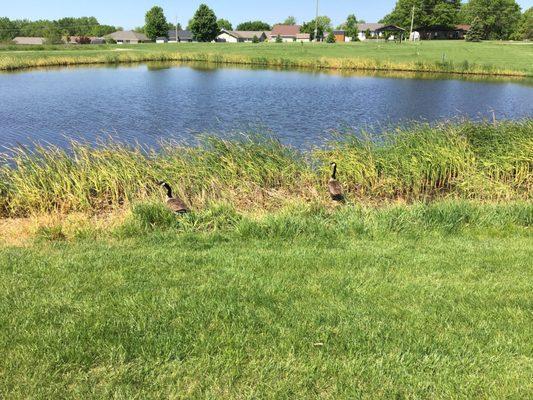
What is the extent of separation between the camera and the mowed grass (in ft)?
11.5

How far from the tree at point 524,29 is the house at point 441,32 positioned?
1120 cm

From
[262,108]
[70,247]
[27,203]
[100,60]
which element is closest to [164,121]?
[262,108]

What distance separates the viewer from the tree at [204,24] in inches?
4338

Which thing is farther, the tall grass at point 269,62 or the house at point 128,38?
the house at point 128,38

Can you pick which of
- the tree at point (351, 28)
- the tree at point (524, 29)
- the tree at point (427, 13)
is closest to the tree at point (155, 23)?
the tree at point (351, 28)

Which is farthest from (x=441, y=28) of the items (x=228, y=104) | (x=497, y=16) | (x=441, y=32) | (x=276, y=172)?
(x=276, y=172)

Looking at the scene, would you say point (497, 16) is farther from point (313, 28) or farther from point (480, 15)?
point (313, 28)

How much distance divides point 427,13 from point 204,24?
175 ft

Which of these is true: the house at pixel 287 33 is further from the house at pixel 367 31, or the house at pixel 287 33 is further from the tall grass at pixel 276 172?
the tall grass at pixel 276 172

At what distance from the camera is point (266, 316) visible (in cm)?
440

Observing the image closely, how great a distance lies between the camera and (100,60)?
6147 cm

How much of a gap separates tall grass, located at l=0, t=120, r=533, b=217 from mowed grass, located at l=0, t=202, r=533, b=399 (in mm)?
2945

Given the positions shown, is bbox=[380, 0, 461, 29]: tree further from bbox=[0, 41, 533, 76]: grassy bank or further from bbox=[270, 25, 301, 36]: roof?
bbox=[0, 41, 533, 76]: grassy bank

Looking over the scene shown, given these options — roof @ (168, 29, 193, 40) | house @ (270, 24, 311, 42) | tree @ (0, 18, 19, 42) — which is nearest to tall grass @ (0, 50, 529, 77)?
roof @ (168, 29, 193, 40)
